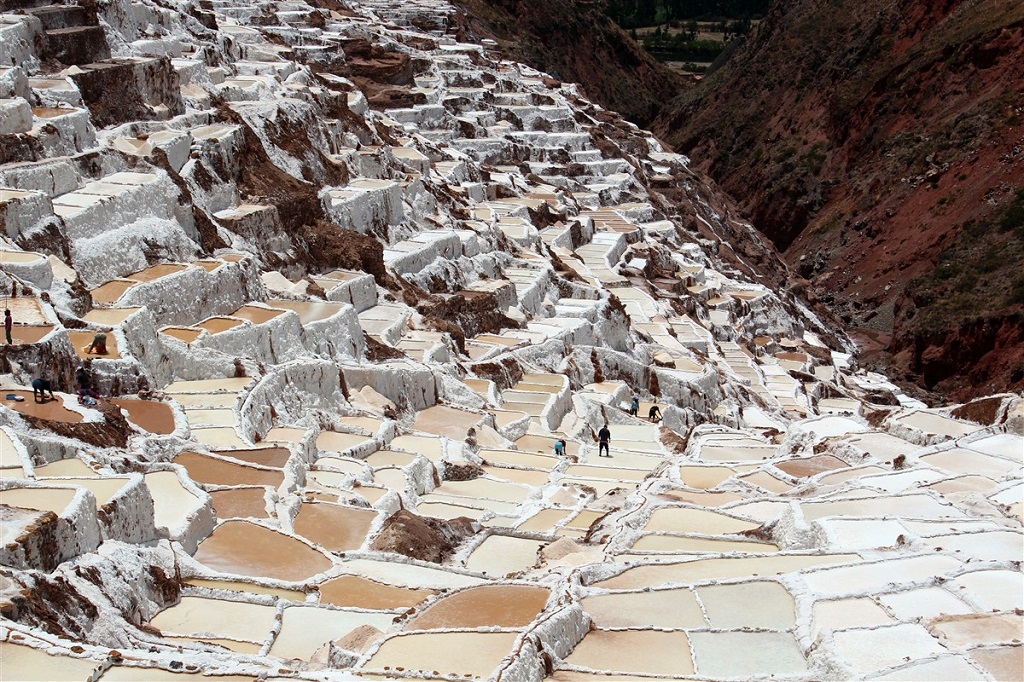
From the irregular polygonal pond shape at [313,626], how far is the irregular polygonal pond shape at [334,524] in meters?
2.41

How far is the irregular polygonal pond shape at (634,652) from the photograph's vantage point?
12.5 m

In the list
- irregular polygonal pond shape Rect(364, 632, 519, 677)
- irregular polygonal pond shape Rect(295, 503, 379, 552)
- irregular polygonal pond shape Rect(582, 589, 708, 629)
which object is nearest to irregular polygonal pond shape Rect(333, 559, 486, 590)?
irregular polygonal pond shape Rect(295, 503, 379, 552)

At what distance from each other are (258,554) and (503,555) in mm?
3558

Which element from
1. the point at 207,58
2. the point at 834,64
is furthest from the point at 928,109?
the point at 207,58

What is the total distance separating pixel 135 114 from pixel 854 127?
5533cm

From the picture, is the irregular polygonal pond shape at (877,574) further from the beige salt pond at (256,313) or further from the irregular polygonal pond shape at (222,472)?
the beige salt pond at (256,313)

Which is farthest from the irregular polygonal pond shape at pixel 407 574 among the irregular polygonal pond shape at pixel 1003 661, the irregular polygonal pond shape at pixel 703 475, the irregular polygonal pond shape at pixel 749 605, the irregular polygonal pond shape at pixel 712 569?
the irregular polygonal pond shape at pixel 703 475

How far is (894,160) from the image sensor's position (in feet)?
233

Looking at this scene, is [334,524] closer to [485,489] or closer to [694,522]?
[694,522]

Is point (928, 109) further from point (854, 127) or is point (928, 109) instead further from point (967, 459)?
point (967, 459)

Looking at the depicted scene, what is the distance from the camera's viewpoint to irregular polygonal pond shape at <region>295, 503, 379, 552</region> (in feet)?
58.1

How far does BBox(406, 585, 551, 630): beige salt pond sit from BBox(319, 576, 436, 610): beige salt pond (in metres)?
1.11

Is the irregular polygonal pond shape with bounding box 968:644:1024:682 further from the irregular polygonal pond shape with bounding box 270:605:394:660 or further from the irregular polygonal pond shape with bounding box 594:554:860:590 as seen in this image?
the irregular polygonal pond shape with bounding box 270:605:394:660

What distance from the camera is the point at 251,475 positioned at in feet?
64.1
